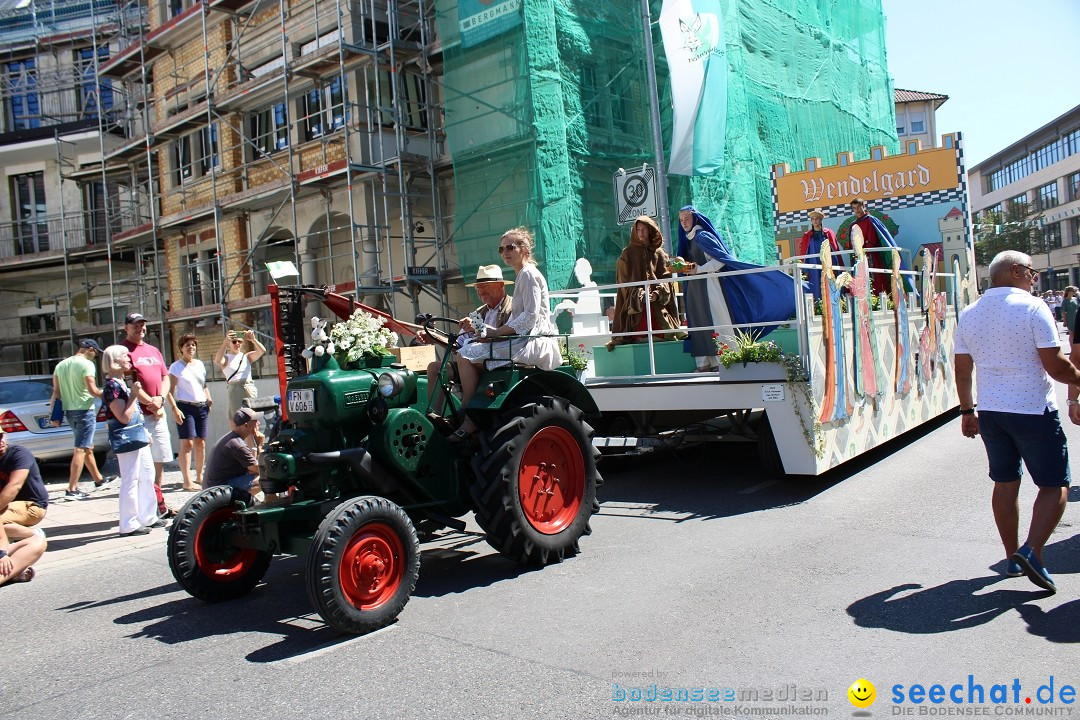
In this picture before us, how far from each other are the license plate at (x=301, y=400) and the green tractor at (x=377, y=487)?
10mm

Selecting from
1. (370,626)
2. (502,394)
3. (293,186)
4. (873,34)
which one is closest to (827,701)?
(370,626)

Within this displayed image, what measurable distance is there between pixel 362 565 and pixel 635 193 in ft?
28.6

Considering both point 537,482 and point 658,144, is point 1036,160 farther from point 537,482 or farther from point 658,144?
point 537,482

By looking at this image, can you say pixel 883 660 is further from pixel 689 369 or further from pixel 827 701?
pixel 689 369

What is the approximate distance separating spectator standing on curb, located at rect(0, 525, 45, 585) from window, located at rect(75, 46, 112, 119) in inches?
871

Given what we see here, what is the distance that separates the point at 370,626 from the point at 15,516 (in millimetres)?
Result: 3483

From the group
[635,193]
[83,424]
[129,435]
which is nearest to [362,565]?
[129,435]

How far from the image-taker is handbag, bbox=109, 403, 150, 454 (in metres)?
7.34

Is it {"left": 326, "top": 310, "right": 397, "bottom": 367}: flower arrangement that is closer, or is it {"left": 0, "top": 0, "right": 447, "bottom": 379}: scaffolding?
{"left": 326, "top": 310, "right": 397, "bottom": 367}: flower arrangement

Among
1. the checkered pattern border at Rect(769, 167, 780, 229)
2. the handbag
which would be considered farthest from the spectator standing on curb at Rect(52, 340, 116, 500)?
the checkered pattern border at Rect(769, 167, 780, 229)

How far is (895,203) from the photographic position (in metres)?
15.2

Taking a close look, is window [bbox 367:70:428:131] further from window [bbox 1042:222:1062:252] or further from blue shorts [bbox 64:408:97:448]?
window [bbox 1042:222:1062:252]

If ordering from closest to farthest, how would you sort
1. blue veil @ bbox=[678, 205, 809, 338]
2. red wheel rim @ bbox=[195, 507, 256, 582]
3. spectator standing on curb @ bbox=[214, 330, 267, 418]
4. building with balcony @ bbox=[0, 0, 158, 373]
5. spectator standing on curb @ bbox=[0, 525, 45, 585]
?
red wheel rim @ bbox=[195, 507, 256, 582] < spectator standing on curb @ bbox=[0, 525, 45, 585] < blue veil @ bbox=[678, 205, 809, 338] < spectator standing on curb @ bbox=[214, 330, 267, 418] < building with balcony @ bbox=[0, 0, 158, 373]

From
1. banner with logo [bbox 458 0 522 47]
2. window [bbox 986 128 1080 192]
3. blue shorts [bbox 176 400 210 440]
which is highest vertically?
window [bbox 986 128 1080 192]
